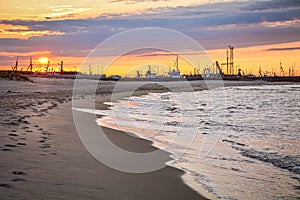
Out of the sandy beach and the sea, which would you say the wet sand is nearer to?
the sandy beach

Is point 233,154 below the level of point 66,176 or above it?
below

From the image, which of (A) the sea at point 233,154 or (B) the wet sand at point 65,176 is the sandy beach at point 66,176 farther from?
(A) the sea at point 233,154

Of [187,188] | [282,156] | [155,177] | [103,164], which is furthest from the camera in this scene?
[282,156]

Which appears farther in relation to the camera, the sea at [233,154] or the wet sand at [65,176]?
the sea at [233,154]

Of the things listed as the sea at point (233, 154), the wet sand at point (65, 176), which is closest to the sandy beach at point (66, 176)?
the wet sand at point (65, 176)

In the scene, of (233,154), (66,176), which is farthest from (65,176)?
(233,154)

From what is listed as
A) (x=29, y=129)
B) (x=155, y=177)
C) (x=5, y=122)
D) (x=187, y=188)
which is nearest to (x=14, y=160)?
(x=155, y=177)

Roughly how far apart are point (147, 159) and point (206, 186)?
248 centimetres

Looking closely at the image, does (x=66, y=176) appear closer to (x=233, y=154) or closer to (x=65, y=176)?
(x=65, y=176)

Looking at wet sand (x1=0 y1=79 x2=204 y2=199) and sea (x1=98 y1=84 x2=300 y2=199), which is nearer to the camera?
wet sand (x1=0 y1=79 x2=204 y2=199)

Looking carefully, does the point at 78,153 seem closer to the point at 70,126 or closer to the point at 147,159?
the point at 147,159

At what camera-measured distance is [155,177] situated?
290 inches

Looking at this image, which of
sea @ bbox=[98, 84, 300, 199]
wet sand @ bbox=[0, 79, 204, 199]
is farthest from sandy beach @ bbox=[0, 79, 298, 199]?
sea @ bbox=[98, 84, 300, 199]

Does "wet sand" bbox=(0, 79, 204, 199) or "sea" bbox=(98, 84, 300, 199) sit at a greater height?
"wet sand" bbox=(0, 79, 204, 199)
